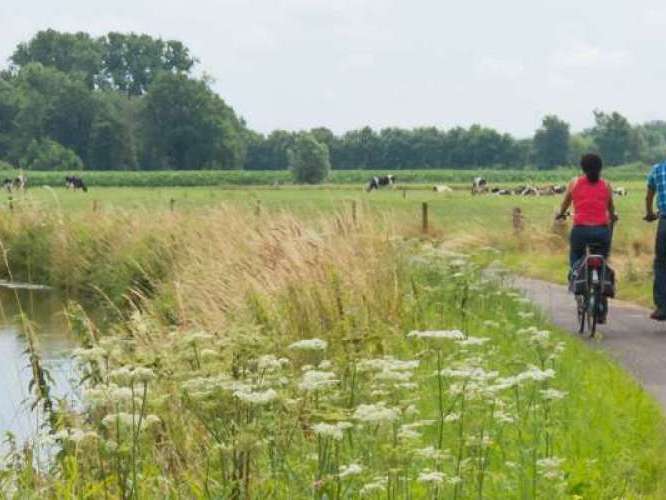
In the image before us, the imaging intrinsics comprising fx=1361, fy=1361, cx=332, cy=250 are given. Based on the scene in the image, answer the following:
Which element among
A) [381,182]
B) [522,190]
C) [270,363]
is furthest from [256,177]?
[270,363]

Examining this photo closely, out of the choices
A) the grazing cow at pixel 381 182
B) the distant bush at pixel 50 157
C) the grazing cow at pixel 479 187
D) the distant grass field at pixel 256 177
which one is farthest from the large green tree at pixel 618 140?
the distant bush at pixel 50 157

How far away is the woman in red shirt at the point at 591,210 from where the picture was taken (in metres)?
14.3

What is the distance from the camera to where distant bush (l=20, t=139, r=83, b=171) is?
121 meters

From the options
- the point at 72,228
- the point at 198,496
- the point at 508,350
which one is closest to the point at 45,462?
the point at 198,496

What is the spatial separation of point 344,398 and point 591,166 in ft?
25.8

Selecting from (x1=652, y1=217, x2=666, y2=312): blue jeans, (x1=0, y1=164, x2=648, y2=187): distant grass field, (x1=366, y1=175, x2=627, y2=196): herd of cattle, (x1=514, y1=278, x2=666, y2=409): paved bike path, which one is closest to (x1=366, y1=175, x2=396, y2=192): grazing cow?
(x1=366, y1=175, x2=627, y2=196): herd of cattle

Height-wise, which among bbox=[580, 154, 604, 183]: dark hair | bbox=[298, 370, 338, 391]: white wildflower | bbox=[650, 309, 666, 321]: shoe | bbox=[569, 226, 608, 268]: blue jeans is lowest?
bbox=[650, 309, 666, 321]: shoe

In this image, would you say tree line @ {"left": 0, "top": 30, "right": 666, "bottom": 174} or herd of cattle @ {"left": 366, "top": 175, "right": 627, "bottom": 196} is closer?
herd of cattle @ {"left": 366, "top": 175, "right": 627, "bottom": 196}

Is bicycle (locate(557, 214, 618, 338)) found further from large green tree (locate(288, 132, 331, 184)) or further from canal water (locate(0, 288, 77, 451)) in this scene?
large green tree (locate(288, 132, 331, 184))

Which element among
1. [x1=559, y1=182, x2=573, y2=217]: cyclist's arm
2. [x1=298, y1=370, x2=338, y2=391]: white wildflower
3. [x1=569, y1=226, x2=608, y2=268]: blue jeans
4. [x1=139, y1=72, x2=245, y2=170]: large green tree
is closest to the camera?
[x1=298, y1=370, x2=338, y2=391]: white wildflower

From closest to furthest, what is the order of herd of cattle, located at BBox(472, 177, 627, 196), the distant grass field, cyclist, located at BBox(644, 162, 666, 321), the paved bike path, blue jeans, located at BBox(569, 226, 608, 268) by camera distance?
the paved bike path, cyclist, located at BBox(644, 162, 666, 321), blue jeans, located at BBox(569, 226, 608, 268), herd of cattle, located at BBox(472, 177, 627, 196), the distant grass field

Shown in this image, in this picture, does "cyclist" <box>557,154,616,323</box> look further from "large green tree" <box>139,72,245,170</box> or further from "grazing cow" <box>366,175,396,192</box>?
"large green tree" <box>139,72,245,170</box>

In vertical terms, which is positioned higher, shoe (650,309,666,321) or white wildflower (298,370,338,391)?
white wildflower (298,370,338,391)

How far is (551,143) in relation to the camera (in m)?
149
